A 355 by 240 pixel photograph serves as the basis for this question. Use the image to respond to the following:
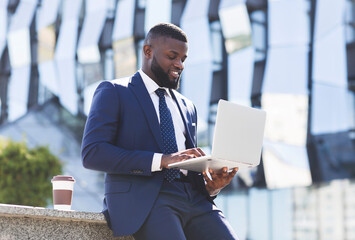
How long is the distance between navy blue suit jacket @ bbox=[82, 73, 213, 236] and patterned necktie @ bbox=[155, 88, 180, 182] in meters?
0.05

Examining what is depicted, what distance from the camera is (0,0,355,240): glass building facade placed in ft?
52.1

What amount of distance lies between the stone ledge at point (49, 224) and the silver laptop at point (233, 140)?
63cm

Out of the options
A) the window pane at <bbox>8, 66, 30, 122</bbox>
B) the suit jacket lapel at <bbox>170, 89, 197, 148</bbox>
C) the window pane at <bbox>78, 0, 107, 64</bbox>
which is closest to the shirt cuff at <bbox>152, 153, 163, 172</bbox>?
the suit jacket lapel at <bbox>170, 89, 197, 148</bbox>

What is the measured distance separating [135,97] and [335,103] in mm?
13271

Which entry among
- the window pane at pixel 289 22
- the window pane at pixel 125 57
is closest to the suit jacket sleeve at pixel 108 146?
the window pane at pixel 289 22

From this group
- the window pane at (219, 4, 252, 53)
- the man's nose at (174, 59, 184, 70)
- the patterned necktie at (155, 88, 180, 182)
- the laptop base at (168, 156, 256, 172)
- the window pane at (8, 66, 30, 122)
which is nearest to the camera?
the laptop base at (168, 156, 256, 172)

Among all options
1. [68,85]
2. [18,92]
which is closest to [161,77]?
[68,85]

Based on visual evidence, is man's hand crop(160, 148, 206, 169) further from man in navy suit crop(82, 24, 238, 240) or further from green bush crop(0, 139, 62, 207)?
green bush crop(0, 139, 62, 207)

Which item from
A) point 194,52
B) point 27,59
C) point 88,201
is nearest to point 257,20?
point 194,52

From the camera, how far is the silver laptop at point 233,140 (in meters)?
2.89

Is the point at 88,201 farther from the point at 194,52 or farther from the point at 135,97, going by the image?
the point at 135,97

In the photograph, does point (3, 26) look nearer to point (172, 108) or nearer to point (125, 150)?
point (172, 108)

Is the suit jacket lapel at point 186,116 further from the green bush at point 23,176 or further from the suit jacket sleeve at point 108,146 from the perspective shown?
the green bush at point 23,176

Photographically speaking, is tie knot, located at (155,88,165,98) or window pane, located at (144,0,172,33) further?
window pane, located at (144,0,172,33)
